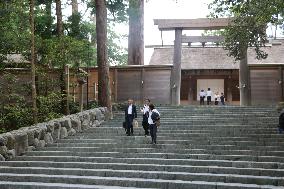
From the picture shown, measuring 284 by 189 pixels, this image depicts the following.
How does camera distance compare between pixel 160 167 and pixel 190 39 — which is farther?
pixel 190 39

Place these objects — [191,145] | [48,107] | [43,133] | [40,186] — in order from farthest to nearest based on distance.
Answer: [48,107] → [43,133] → [191,145] → [40,186]

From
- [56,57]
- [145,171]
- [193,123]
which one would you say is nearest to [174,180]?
[145,171]

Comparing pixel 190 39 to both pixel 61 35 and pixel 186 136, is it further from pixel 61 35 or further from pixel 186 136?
pixel 186 136

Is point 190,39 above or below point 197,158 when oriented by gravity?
above

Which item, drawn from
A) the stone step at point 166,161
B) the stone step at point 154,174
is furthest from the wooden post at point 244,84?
the stone step at point 154,174

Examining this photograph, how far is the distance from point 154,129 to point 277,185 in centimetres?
460

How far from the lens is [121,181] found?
9.66 metres

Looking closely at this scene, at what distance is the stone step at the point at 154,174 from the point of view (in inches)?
367

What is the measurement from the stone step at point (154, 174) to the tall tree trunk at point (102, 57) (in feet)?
26.4

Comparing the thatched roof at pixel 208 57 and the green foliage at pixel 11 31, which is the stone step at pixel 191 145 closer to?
the green foliage at pixel 11 31

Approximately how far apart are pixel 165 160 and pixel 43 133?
4.72m

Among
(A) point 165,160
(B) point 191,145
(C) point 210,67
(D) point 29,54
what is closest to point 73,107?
(D) point 29,54

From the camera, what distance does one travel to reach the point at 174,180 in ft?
31.7

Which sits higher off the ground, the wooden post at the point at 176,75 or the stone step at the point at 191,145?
the wooden post at the point at 176,75
